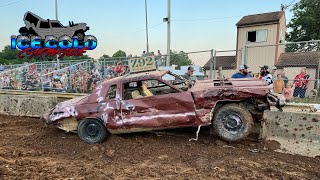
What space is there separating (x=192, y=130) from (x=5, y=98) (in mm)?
8073

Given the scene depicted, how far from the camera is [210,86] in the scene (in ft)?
19.7

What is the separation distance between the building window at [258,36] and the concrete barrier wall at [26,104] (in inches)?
715

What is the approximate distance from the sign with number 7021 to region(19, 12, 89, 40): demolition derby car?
10648 millimetres

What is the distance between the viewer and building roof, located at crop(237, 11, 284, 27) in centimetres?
2236

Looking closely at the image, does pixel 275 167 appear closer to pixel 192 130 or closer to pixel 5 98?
pixel 192 130

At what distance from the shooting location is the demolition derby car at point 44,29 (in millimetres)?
17156

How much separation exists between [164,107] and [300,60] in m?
13.6

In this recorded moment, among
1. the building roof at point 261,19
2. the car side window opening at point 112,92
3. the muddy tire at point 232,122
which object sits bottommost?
the muddy tire at point 232,122

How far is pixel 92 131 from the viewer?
6676 mm

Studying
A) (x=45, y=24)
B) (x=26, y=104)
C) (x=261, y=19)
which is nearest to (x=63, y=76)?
(x=26, y=104)

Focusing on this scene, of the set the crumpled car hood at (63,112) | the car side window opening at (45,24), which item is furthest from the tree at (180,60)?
the car side window opening at (45,24)

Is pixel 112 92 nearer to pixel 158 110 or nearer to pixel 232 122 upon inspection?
pixel 158 110

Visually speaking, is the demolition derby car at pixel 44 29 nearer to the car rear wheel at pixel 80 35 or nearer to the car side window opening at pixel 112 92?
the car rear wheel at pixel 80 35

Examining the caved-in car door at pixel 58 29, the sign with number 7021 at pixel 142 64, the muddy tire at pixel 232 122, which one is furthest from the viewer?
the caved-in car door at pixel 58 29
